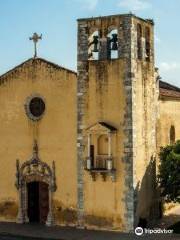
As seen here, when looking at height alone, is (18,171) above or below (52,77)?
below

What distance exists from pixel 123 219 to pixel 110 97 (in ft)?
17.9

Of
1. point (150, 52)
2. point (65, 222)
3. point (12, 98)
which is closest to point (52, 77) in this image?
point (12, 98)

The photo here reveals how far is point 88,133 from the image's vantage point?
25453 mm

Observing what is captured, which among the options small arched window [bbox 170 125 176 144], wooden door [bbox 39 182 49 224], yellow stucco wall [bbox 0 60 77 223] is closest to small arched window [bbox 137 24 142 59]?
yellow stucco wall [bbox 0 60 77 223]

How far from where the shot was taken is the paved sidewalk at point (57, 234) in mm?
23969

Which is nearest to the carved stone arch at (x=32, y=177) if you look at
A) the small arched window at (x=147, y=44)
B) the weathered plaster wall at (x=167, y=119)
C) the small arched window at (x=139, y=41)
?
the weathered plaster wall at (x=167, y=119)

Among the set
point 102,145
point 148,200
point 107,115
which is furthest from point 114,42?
point 148,200

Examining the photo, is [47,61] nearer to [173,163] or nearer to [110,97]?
[110,97]

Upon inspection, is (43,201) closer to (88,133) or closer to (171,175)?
(88,133)

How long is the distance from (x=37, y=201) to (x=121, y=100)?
6.69 m

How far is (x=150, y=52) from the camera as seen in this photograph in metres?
27.0

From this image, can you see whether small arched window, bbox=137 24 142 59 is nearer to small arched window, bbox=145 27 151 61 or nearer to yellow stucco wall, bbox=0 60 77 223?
small arched window, bbox=145 27 151 61

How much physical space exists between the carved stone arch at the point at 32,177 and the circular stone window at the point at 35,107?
1.36 m

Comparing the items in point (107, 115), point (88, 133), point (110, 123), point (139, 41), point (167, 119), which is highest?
point (139, 41)
